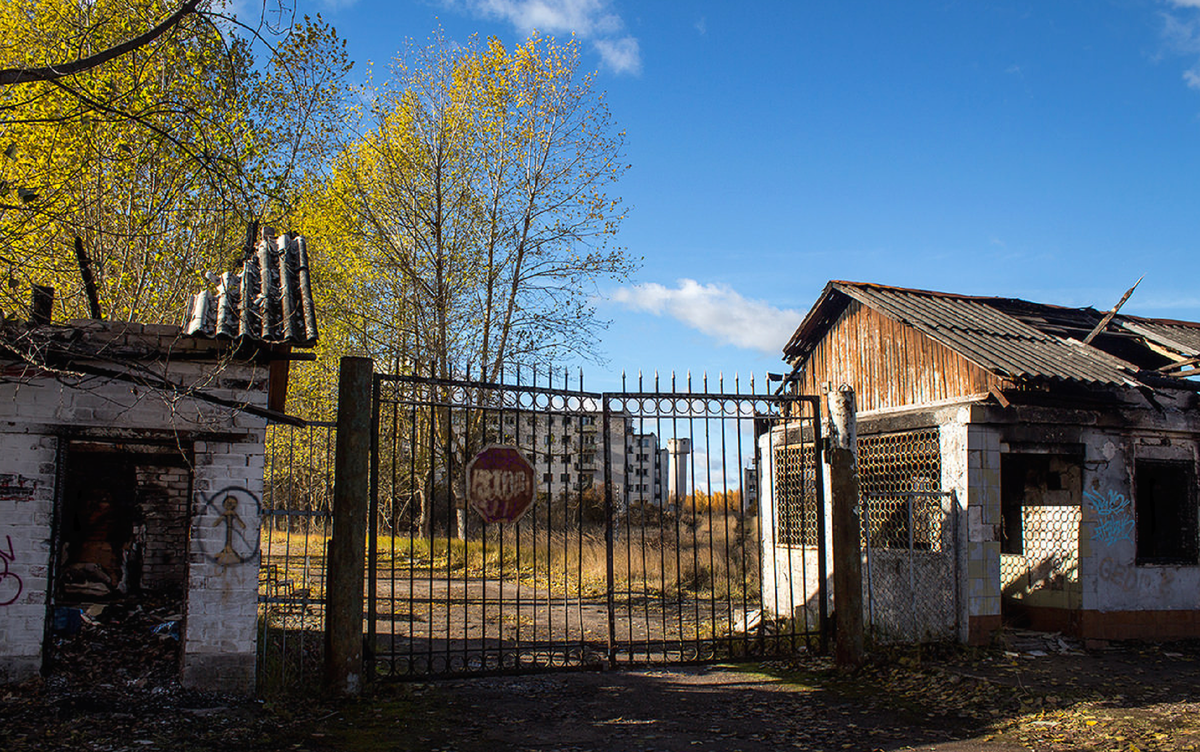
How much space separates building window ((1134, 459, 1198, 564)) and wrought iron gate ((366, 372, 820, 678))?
4.77 m

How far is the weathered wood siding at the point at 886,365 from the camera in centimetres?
1049

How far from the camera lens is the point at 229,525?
6.61 m

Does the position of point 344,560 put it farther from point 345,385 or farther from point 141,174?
point 141,174

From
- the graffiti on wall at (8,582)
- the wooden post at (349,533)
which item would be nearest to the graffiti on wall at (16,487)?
the graffiti on wall at (8,582)

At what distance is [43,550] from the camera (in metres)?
6.32

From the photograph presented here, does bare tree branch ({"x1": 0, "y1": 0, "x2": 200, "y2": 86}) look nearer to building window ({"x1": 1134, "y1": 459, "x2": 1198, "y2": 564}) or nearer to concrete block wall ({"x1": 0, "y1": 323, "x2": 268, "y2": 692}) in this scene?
concrete block wall ({"x1": 0, "y1": 323, "x2": 268, "y2": 692})

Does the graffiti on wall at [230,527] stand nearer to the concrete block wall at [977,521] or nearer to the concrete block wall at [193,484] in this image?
the concrete block wall at [193,484]

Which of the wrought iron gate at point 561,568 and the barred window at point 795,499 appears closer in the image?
the wrought iron gate at point 561,568

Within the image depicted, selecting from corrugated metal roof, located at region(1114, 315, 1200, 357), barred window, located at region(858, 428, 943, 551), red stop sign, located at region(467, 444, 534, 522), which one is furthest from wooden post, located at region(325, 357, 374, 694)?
corrugated metal roof, located at region(1114, 315, 1200, 357)

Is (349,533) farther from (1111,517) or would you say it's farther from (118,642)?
(1111,517)

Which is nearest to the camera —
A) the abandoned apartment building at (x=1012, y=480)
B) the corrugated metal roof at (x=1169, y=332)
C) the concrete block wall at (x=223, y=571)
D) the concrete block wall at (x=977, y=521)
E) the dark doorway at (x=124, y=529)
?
the concrete block wall at (x=223, y=571)

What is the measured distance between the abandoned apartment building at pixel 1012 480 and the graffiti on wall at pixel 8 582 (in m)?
7.36

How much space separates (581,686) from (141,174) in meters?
10.6

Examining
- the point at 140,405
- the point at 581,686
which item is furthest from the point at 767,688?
the point at 140,405
